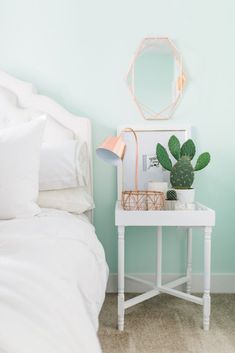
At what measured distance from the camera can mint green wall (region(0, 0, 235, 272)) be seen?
237 cm

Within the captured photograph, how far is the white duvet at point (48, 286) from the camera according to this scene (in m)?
0.74

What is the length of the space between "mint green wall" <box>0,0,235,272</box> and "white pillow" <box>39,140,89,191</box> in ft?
1.26

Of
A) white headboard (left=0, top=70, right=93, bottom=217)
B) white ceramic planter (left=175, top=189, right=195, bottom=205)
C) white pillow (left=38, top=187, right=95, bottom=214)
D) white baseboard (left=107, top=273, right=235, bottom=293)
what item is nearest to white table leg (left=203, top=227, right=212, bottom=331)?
white ceramic planter (left=175, top=189, right=195, bottom=205)

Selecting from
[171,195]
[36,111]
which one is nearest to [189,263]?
[171,195]

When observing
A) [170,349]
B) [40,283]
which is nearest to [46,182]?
[170,349]

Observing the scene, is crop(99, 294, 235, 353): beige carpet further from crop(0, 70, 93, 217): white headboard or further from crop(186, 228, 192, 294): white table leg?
crop(0, 70, 93, 217): white headboard

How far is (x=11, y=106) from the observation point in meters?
2.28

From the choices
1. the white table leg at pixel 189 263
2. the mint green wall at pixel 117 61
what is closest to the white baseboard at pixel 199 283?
the white table leg at pixel 189 263

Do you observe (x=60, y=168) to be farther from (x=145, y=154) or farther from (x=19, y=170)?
(x=145, y=154)

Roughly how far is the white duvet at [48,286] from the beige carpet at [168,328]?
44 cm

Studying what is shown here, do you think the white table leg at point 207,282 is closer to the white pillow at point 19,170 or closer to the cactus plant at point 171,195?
the cactus plant at point 171,195

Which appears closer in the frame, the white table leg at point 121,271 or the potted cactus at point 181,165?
the white table leg at point 121,271

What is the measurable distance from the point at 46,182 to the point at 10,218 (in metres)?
0.34

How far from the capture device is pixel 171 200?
6.70ft
